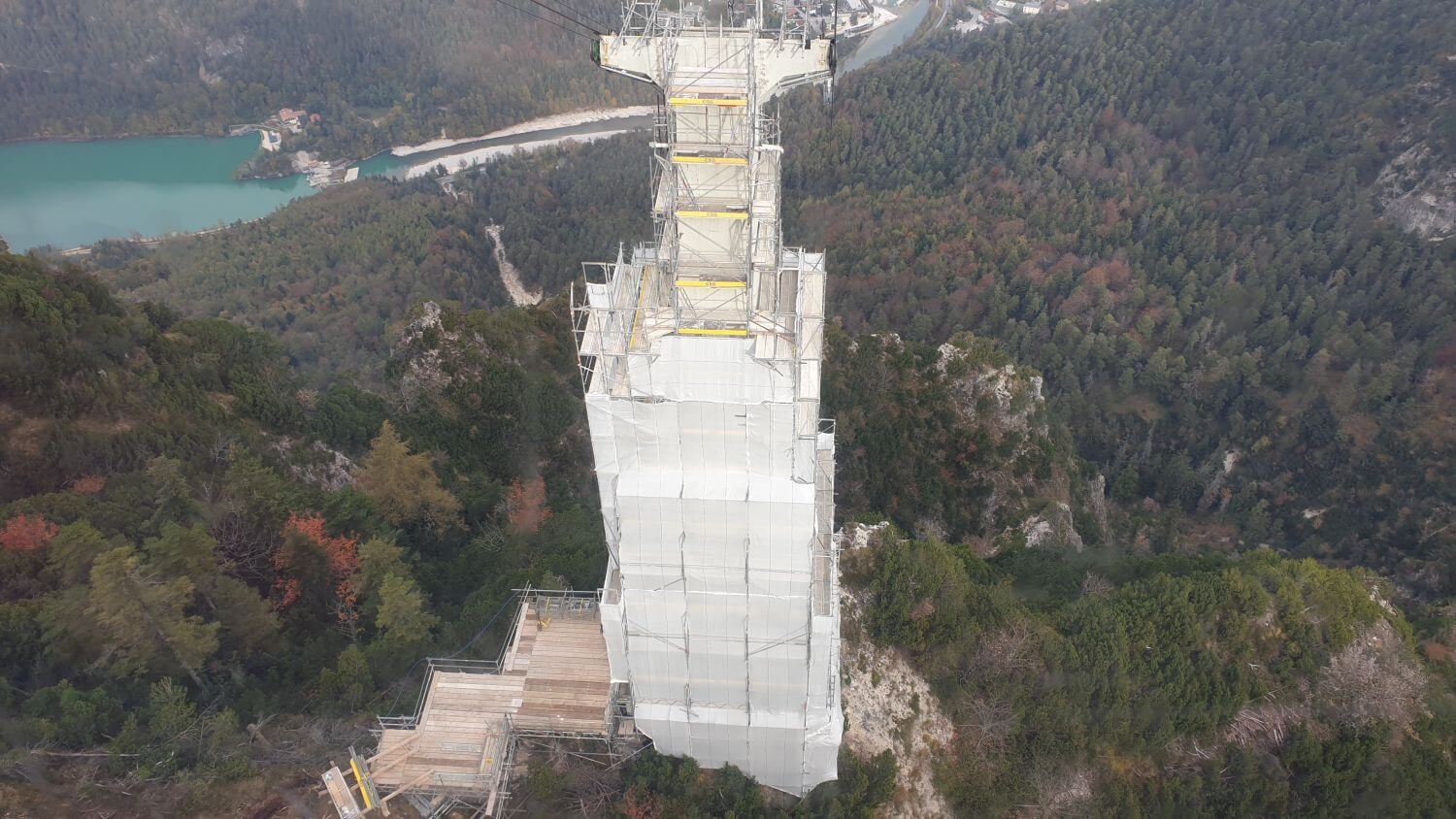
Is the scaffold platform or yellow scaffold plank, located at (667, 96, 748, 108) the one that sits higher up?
yellow scaffold plank, located at (667, 96, 748, 108)

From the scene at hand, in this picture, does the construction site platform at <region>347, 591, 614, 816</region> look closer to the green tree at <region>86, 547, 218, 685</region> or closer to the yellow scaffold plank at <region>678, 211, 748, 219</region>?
the green tree at <region>86, 547, 218, 685</region>

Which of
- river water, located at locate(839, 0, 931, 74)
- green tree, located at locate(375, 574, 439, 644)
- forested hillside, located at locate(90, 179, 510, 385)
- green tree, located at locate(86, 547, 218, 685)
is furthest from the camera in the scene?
river water, located at locate(839, 0, 931, 74)

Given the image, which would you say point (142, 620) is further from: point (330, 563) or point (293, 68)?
point (293, 68)

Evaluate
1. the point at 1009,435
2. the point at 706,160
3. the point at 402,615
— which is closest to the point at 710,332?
the point at 706,160

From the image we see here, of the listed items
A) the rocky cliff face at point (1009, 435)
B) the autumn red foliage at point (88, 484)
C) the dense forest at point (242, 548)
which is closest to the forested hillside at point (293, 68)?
the rocky cliff face at point (1009, 435)

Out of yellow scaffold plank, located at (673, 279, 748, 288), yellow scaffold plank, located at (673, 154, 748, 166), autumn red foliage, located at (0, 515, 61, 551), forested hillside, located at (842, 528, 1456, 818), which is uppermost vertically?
yellow scaffold plank, located at (673, 154, 748, 166)

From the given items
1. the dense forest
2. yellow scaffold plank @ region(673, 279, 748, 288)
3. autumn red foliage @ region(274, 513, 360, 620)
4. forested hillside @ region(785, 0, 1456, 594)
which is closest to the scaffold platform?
the dense forest

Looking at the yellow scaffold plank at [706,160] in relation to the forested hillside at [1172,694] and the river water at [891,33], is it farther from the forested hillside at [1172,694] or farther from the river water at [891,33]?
the river water at [891,33]
